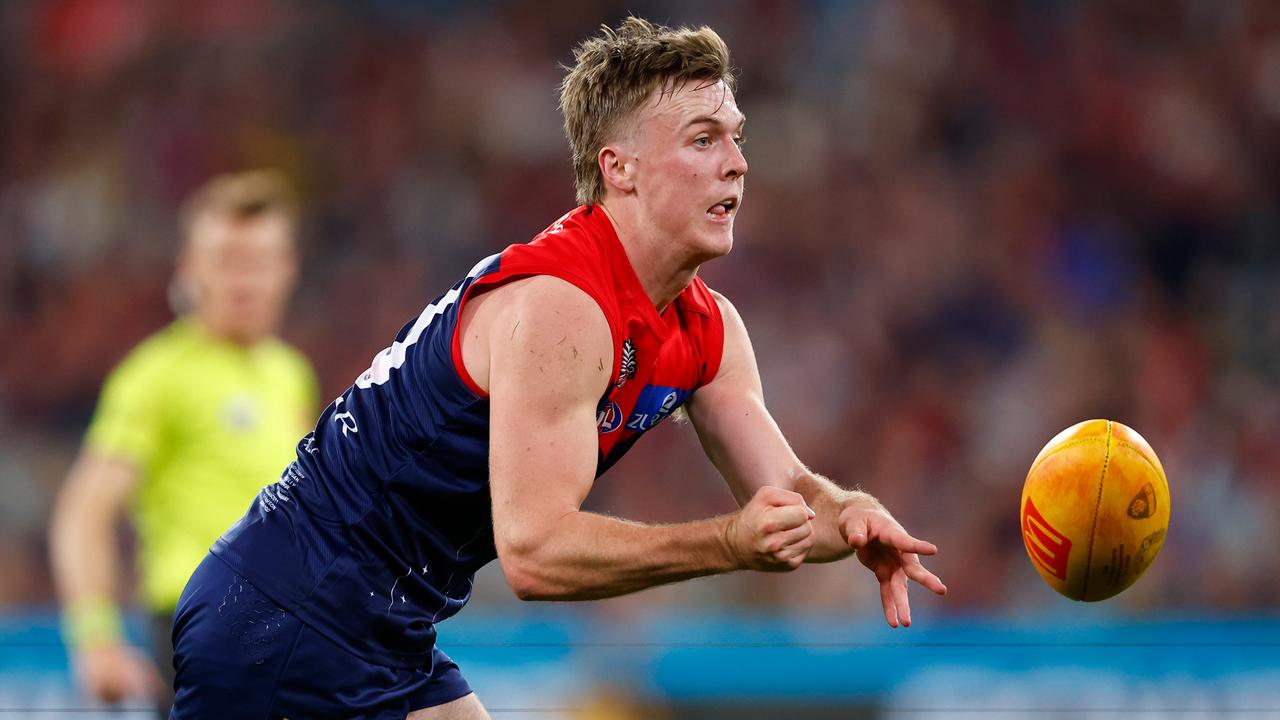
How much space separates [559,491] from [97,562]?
139 inches

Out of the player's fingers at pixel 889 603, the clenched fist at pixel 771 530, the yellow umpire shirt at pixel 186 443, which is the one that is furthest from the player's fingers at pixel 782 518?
the yellow umpire shirt at pixel 186 443

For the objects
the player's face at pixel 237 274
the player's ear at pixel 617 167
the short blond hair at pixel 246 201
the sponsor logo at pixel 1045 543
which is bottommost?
the sponsor logo at pixel 1045 543

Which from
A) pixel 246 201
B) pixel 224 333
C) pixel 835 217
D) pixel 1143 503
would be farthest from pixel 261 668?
pixel 835 217

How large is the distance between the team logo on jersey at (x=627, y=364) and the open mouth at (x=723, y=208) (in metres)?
0.38

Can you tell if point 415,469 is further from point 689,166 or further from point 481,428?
point 689,166

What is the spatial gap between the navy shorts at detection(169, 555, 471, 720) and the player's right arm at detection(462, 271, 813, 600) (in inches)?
25.2

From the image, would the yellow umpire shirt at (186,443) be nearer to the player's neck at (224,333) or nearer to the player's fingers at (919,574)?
the player's neck at (224,333)

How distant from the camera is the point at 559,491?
3.37 m

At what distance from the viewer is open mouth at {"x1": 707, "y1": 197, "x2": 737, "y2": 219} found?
3.82 meters

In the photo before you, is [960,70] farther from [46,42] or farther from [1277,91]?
Result: [46,42]

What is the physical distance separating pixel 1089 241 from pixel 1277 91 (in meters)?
2.03

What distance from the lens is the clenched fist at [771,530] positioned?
10.4ft

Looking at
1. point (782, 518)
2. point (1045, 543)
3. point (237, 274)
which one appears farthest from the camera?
point (237, 274)

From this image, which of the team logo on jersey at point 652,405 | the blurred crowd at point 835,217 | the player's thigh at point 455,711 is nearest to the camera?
the team logo on jersey at point 652,405
